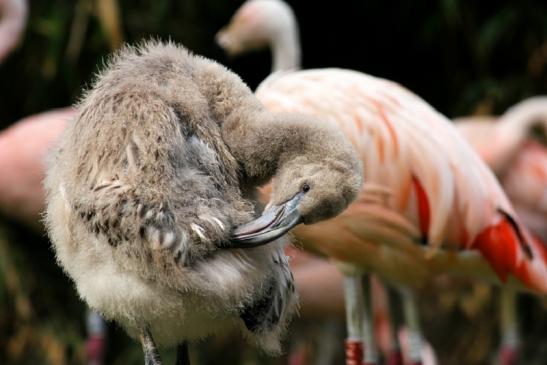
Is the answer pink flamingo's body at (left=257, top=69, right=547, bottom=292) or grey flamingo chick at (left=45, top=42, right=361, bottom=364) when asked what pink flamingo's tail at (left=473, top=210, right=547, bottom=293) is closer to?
pink flamingo's body at (left=257, top=69, right=547, bottom=292)

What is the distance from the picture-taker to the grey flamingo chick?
1776mm

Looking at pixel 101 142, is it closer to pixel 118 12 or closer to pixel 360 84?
pixel 360 84

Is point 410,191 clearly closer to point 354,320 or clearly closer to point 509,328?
point 354,320

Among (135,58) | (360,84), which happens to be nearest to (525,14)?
(360,84)

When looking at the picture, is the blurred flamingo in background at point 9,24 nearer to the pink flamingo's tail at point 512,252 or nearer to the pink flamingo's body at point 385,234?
the pink flamingo's body at point 385,234

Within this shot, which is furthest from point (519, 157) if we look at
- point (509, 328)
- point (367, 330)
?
point (367, 330)

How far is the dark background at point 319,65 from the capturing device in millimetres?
5016

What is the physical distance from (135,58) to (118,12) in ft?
10.6

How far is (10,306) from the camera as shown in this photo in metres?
4.95

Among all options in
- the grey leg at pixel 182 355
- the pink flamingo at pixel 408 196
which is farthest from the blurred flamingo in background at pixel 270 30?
the grey leg at pixel 182 355

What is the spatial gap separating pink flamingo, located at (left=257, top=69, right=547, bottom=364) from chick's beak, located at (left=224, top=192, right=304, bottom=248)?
1.14m

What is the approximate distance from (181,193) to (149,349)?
32 cm

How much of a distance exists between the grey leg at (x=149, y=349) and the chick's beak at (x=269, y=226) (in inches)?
9.9

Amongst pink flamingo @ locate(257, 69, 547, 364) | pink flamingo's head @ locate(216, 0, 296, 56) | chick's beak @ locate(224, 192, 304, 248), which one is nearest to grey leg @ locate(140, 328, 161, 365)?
chick's beak @ locate(224, 192, 304, 248)
